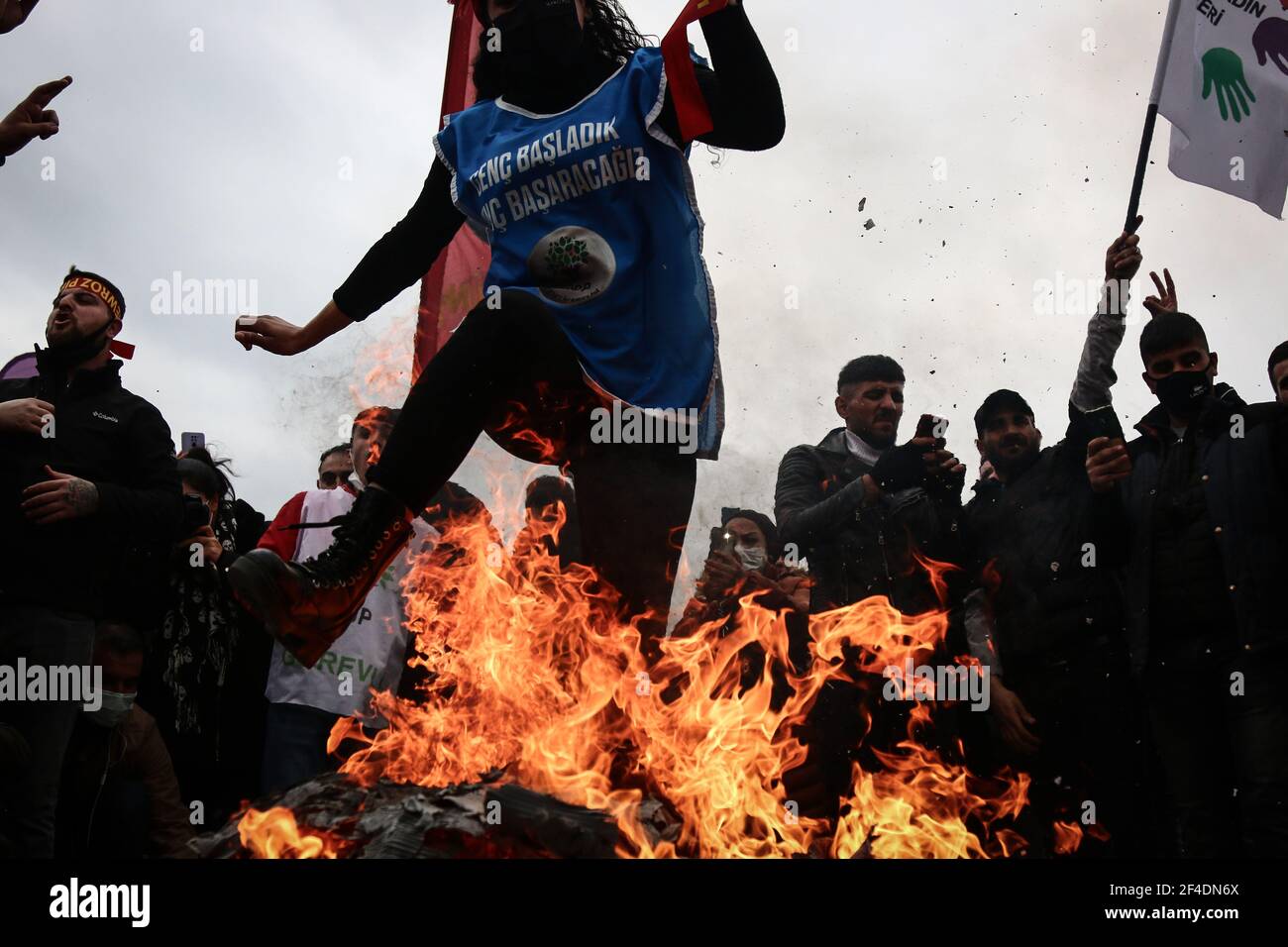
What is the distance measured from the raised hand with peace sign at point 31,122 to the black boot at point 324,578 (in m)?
2.26

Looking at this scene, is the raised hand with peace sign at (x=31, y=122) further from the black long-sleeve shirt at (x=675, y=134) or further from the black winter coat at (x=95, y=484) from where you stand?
the black long-sleeve shirt at (x=675, y=134)

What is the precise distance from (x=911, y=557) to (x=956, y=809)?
1564 millimetres

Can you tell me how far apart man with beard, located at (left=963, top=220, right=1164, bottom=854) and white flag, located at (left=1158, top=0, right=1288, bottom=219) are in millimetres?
1086

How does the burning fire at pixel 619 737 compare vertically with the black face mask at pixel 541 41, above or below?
below

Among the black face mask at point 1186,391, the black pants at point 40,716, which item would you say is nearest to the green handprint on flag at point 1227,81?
the black face mask at point 1186,391

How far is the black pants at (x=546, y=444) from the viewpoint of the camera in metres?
2.82

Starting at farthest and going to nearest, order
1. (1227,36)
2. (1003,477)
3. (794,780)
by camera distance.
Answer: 1. (1227,36)
2. (1003,477)
3. (794,780)

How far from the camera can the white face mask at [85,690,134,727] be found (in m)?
4.59

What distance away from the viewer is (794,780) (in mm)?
4133

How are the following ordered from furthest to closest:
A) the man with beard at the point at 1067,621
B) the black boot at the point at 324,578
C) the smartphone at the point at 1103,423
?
the smartphone at the point at 1103,423 < the man with beard at the point at 1067,621 < the black boot at the point at 324,578
